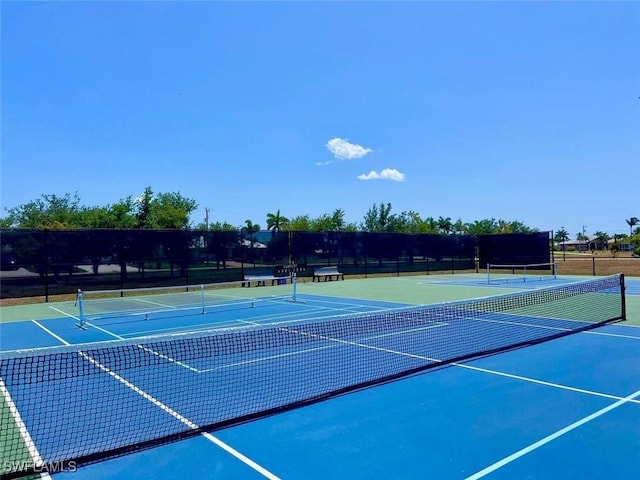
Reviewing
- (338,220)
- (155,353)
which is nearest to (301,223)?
(338,220)

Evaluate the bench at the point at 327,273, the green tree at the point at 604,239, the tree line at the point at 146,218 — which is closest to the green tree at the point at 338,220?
the tree line at the point at 146,218

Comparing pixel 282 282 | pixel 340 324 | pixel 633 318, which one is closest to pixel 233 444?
pixel 340 324

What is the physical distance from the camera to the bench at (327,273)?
75.3 ft

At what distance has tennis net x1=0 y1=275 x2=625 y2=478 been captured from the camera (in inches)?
167

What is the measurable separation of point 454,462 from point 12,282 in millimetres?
16707

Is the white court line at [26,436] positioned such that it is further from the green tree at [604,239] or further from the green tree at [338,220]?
Answer: the green tree at [604,239]

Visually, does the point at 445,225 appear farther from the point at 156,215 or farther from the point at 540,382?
the point at 540,382

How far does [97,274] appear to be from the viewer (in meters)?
17.4

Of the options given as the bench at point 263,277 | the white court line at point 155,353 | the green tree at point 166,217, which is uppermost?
the green tree at point 166,217

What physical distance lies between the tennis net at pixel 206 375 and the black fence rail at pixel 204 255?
417 inches

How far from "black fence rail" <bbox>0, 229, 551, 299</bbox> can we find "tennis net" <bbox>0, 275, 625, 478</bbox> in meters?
10.6

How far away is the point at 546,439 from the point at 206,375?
4079mm

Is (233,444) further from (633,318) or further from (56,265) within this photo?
(56,265)

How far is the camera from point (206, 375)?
6.10 meters
